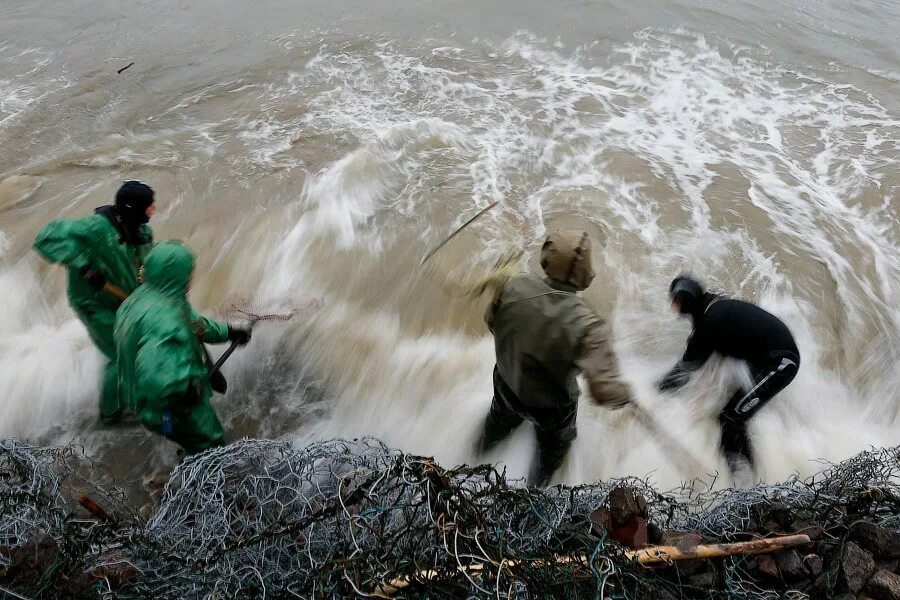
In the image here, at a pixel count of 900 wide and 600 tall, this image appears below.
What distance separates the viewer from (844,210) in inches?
273

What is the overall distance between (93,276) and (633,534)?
3.51 metres

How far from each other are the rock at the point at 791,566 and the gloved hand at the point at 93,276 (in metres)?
4.15

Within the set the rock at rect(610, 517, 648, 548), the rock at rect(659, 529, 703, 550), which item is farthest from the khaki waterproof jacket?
the rock at rect(659, 529, 703, 550)

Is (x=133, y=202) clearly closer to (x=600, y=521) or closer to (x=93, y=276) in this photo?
(x=93, y=276)

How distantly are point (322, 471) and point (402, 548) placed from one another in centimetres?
90

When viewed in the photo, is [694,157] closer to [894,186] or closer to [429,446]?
[894,186]

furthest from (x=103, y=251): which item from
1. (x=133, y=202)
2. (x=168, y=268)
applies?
(x=168, y=268)

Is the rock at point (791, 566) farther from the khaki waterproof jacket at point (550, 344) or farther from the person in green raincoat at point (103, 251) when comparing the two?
the person in green raincoat at point (103, 251)

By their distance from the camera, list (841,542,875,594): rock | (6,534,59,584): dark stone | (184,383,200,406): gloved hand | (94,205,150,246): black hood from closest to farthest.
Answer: (6,534,59,584): dark stone < (841,542,875,594): rock < (184,383,200,406): gloved hand < (94,205,150,246): black hood

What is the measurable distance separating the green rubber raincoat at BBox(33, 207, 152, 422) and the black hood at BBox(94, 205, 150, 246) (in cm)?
1

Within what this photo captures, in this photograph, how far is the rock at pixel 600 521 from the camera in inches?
110

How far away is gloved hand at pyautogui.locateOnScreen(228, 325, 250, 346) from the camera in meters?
3.59

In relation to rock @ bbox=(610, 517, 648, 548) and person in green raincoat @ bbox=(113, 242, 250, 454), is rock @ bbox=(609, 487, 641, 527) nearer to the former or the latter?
rock @ bbox=(610, 517, 648, 548)

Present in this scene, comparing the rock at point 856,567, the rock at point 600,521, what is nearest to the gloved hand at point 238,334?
the rock at point 600,521
